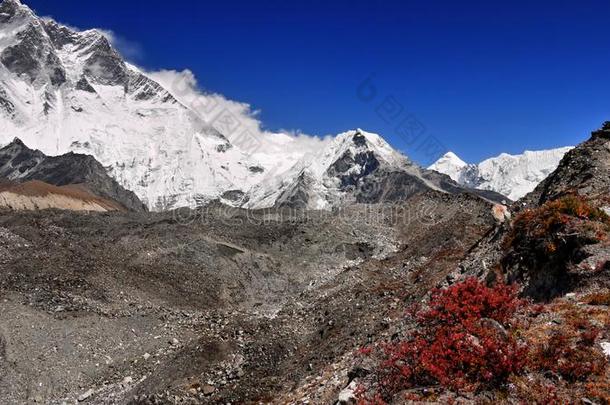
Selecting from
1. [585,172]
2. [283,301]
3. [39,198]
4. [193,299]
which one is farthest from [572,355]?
[39,198]

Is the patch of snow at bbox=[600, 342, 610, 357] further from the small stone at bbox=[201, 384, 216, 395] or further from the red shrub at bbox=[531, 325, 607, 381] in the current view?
the small stone at bbox=[201, 384, 216, 395]

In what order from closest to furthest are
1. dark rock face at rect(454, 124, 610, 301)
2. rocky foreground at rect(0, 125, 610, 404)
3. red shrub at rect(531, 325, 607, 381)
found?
red shrub at rect(531, 325, 607, 381)
rocky foreground at rect(0, 125, 610, 404)
dark rock face at rect(454, 124, 610, 301)

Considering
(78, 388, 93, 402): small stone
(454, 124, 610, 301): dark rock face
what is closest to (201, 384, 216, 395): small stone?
(78, 388, 93, 402): small stone

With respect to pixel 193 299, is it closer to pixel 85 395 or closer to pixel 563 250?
pixel 85 395

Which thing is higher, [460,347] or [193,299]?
[193,299]

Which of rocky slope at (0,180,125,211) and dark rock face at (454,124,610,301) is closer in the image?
dark rock face at (454,124,610,301)

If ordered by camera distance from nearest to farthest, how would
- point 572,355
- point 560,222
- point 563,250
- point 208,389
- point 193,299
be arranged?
point 572,355, point 563,250, point 560,222, point 208,389, point 193,299

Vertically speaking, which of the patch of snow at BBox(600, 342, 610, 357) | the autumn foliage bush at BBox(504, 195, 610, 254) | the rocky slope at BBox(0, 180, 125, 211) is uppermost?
the rocky slope at BBox(0, 180, 125, 211)

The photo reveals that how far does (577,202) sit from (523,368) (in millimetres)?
8169

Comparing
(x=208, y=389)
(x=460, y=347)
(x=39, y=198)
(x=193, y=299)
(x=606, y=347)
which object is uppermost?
(x=39, y=198)

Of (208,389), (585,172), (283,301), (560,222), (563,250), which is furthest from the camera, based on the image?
(283,301)

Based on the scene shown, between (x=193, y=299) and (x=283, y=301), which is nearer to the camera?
(x=193, y=299)

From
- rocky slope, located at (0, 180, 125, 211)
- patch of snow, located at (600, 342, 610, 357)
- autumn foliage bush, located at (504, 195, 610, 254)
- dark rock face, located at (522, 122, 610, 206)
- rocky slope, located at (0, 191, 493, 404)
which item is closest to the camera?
patch of snow, located at (600, 342, 610, 357)

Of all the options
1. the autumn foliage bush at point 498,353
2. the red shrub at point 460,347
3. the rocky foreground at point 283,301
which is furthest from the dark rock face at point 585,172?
the red shrub at point 460,347
